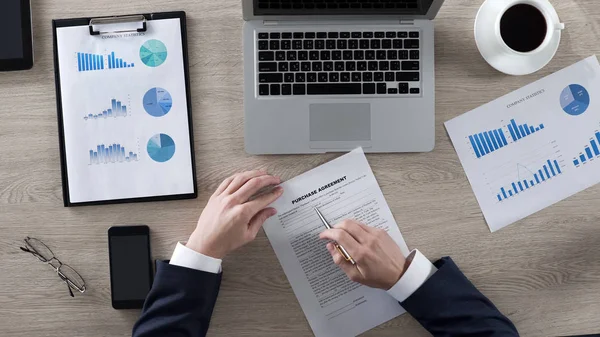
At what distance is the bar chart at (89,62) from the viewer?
104cm

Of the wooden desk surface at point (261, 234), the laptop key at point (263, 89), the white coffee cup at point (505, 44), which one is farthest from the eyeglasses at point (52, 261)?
the white coffee cup at point (505, 44)

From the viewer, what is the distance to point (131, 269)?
104 centimetres

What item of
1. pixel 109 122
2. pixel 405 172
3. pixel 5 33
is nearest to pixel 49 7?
pixel 5 33

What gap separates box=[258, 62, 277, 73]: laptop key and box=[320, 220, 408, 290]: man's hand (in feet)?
0.97

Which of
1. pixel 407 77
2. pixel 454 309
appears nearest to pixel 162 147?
pixel 407 77

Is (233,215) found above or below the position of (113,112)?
below

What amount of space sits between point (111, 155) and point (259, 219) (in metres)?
0.29

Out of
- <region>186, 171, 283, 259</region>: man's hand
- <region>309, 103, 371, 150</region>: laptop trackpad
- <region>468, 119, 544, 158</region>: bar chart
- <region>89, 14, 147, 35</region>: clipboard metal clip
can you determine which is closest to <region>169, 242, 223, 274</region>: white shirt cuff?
<region>186, 171, 283, 259</region>: man's hand

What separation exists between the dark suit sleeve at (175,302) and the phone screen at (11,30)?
1.53 feet

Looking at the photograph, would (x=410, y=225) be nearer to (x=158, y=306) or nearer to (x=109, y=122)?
(x=158, y=306)

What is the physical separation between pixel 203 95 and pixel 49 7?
318 mm

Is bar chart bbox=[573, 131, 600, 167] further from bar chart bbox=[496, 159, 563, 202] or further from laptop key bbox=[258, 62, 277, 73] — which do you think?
laptop key bbox=[258, 62, 277, 73]

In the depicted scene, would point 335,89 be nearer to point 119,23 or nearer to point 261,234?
point 261,234

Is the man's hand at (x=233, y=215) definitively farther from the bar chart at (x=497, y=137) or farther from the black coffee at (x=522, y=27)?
the black coffee at (x=522, y=27)
